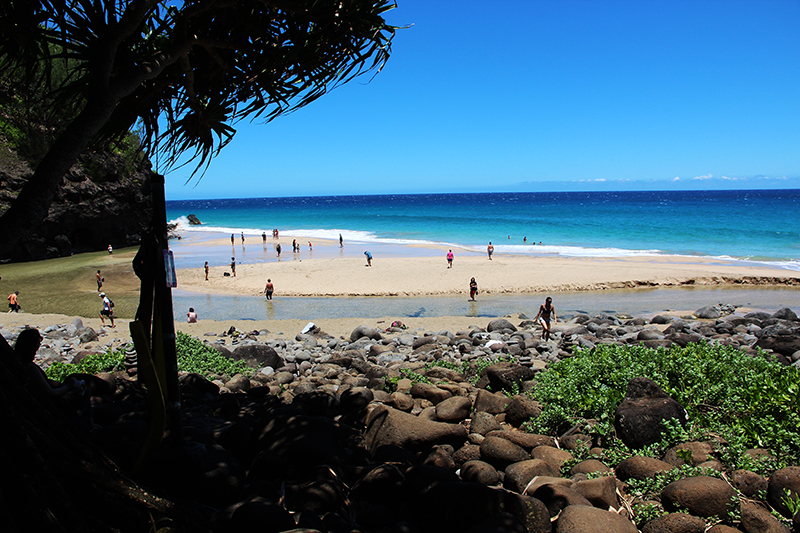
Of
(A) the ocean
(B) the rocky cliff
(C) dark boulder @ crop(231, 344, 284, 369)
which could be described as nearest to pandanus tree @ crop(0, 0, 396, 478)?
(C) dark boulder @ crop(231, 344, 284, 369)

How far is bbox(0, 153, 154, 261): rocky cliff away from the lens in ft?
124

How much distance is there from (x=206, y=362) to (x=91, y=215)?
40.5 meters

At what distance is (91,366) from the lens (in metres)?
7.66

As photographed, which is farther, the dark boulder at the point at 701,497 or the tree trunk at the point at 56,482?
the dark boulder at the point at 701,497

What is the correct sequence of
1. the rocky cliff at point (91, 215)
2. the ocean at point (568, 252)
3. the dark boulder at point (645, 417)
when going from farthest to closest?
the rocky cliff at point (91, 215) → the ocean at point (568, 252) → the dark boulder at point (645, 417)

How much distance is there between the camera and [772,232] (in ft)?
171

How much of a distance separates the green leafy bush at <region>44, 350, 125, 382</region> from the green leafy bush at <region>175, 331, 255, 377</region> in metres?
0.94

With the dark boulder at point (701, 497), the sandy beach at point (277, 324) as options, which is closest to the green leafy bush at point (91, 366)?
the sandy beach at point (277, 324)

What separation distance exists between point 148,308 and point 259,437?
174 centimetres

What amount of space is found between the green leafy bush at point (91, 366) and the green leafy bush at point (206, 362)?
936 mm

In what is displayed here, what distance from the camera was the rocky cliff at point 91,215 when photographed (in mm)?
37688

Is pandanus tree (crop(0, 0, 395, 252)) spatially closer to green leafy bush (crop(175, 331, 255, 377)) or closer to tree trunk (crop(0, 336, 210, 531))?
tree trunk (crop(0, 336, 210, 531))

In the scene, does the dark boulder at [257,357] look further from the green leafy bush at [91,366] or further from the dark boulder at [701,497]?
the dark boulder at [701,497]

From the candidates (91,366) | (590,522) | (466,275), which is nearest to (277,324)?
(91,366)
